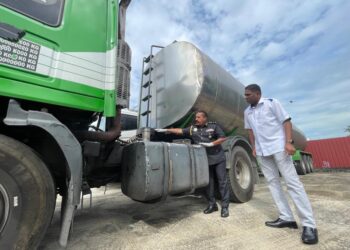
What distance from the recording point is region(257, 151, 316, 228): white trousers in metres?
2.77

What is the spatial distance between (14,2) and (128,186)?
6.67 ft

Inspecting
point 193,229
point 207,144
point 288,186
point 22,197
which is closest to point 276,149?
point 288,186

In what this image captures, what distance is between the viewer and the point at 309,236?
8.48ft

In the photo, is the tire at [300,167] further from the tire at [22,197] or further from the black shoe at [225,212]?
the tire at [22,197]

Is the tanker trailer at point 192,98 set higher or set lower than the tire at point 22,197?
higher

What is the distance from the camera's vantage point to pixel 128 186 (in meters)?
3.02

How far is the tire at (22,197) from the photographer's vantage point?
185 centimetres

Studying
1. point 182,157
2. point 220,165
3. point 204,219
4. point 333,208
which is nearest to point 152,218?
point 204,219

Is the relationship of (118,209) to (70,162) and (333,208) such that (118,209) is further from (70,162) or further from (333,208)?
(333,208)

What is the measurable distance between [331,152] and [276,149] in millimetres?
18000

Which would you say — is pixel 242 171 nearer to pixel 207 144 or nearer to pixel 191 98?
pixel 207 144

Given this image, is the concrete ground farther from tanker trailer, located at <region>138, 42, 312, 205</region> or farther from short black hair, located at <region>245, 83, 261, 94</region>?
short black hair, located at <region>245, 83, 261, 94</region>

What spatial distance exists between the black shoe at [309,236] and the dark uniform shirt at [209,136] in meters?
1.67

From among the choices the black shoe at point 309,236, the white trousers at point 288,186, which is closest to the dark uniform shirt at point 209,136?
the white trousers at point 288,186
